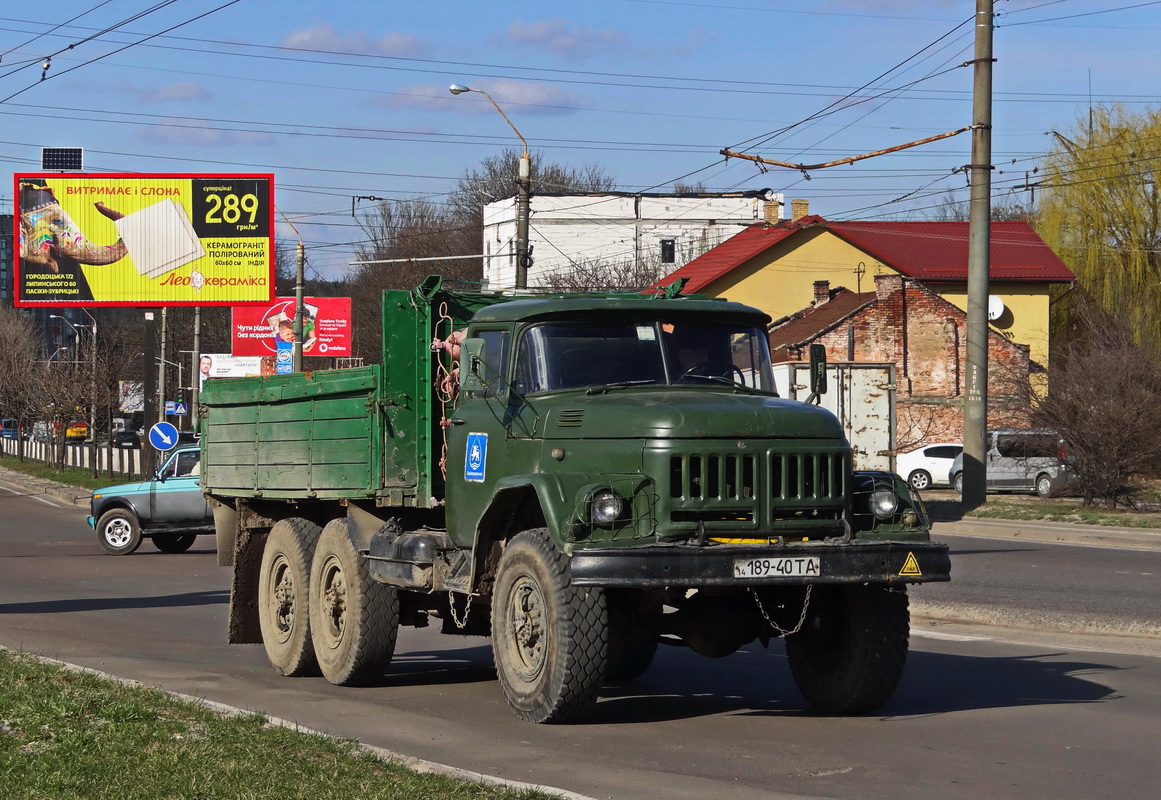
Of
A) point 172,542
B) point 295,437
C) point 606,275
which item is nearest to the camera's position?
point 295,437

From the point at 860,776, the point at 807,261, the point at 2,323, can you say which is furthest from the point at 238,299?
the point at 2,323

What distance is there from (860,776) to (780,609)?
2073 millimetres

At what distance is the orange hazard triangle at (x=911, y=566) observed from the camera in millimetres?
8453

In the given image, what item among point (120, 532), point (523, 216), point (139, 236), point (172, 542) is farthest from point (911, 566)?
point (139, 236)

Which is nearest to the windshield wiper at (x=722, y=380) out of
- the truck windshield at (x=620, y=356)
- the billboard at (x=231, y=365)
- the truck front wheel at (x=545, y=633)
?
the truck windshield at (x=620, y=356)

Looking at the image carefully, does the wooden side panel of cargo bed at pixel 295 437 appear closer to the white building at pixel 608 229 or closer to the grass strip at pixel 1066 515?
the grass strip at pixel 1066 515

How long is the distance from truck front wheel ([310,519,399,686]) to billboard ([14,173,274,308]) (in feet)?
99.8

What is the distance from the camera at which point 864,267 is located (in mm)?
62906

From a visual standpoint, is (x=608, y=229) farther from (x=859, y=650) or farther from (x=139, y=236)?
(x=859, y=650)

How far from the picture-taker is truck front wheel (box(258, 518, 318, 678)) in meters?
11.4

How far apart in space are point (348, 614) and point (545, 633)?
8.63 feet

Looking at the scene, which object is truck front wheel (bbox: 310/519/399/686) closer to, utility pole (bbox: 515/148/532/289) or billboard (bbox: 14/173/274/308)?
utility pole (bbox: 515/148/532/289)

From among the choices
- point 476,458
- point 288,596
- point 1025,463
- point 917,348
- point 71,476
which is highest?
point 917,348

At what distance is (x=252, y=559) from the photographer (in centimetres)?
1279
